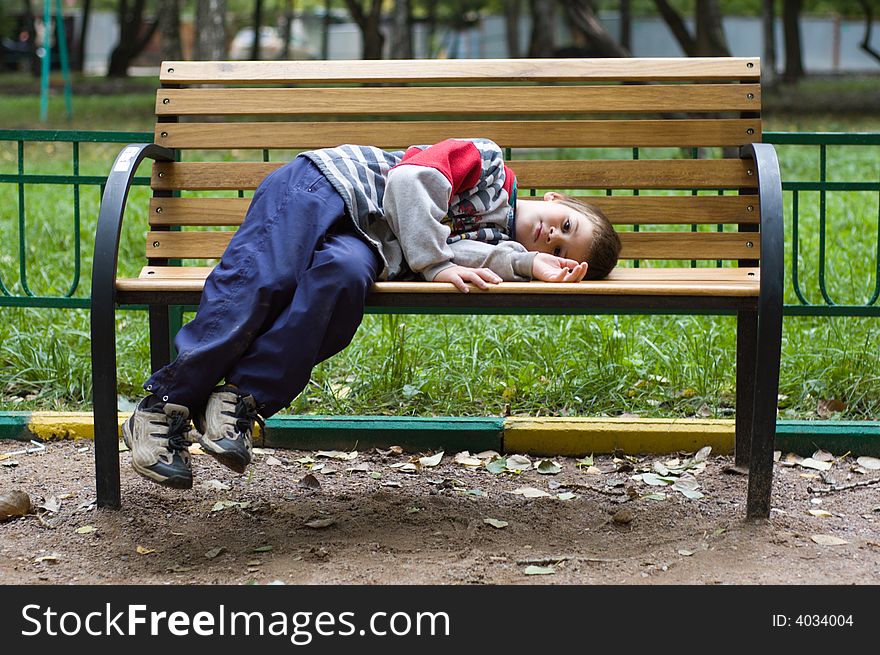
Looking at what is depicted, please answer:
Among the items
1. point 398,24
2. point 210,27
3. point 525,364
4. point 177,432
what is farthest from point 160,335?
point 398,24

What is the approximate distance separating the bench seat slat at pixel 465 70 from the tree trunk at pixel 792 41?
24704 mm

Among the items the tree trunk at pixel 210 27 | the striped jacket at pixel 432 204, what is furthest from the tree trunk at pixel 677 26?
the striped jacket at pixel 432 204

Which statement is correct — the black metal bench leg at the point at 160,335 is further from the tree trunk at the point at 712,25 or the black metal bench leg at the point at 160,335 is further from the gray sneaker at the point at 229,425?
the tree trunk at the point at 712,25

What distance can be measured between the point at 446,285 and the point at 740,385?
108 centimetres

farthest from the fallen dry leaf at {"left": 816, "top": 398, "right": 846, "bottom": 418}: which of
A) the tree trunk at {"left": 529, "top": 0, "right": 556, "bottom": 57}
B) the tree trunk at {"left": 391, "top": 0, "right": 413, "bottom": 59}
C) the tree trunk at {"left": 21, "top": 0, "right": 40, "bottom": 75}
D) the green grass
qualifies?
the tree trunk at {"left": 21, "top": 0, "right": 40, "bottom": 75}

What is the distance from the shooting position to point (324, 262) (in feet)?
8.89

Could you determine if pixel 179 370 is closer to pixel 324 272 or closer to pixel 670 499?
pixel 324 272

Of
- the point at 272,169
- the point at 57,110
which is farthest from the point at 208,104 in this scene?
the point at 57,110

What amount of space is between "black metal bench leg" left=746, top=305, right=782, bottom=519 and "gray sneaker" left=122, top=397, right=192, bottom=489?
137 cm

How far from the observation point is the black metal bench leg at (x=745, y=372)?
10.9ft

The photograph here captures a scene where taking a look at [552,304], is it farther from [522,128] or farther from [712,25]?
[712,25]

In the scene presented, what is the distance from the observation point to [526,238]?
119 inches

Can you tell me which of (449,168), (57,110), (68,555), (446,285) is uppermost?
(57,110)

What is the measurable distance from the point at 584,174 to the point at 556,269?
2.13ft
